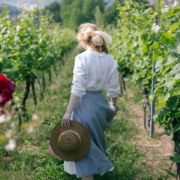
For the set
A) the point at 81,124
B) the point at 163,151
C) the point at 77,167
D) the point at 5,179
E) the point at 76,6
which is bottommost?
the point at 163,151

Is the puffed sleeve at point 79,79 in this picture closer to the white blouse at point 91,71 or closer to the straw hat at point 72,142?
the white blouse at point 91,71

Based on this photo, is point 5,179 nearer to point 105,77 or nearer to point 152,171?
point 105,77

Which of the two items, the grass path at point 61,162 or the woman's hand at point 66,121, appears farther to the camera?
the grass path at point 61,162

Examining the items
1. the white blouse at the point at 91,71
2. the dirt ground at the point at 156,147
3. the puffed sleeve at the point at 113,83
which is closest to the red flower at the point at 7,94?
the white blouse at the point at 91,71

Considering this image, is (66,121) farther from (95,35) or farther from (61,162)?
(61,162)

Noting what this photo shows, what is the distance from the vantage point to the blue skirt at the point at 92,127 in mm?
1829

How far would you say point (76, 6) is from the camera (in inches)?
2333

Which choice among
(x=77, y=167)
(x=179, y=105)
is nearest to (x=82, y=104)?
(x=77, y=167)

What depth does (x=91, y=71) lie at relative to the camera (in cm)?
186

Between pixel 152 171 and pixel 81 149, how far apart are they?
3.84ft

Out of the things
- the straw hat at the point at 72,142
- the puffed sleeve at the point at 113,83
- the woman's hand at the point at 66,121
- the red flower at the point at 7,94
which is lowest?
the straw hat at the point at 72,142

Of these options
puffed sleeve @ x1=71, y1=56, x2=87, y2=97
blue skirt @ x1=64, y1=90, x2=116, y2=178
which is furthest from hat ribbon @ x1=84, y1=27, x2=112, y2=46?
blue skirt @ x1=64, y1=90, x2=116, y2=178

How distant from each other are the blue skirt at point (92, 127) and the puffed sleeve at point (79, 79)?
150mm

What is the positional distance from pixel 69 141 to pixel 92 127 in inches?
9.8
